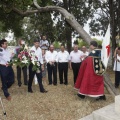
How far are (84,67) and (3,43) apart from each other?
261 cm

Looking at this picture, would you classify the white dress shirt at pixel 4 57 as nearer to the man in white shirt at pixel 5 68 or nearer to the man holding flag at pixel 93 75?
the man in white shirt at pixel 5 68

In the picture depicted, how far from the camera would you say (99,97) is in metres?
6.74

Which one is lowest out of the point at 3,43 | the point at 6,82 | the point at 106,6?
the point at 6,82

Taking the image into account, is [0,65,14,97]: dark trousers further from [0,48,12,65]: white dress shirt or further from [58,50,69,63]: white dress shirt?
[58,50,69,63]: white dress shirt

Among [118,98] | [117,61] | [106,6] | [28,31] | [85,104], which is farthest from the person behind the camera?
[28,31]

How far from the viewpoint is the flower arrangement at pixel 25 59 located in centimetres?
689

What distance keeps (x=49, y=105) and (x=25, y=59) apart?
1688 mm

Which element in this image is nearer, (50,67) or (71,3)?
(50,67)

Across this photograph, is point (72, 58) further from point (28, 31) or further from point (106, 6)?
point (28, 31)

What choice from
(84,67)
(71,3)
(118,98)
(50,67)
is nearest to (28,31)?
(71,3)

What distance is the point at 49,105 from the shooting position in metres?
6.25

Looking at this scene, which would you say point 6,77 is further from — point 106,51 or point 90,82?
point 106,51

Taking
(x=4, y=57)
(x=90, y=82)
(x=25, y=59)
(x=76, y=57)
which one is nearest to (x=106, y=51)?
(x=90, y=82)

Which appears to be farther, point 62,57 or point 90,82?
point 62,57
